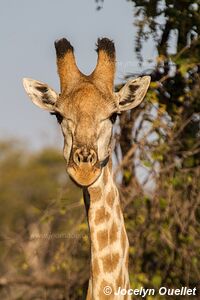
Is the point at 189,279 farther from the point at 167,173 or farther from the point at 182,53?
the point at 182,53

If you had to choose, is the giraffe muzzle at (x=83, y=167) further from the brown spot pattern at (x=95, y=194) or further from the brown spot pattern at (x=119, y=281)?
the brown spot pattern at (x=119, y=281)

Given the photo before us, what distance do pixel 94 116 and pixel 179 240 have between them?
2.96m

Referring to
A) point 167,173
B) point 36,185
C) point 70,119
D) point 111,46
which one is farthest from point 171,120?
point 36,185

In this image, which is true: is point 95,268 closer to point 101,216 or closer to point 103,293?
point 103,293

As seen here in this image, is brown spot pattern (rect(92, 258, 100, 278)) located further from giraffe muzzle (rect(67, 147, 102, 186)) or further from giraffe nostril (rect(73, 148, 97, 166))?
giraffe nostril (rect(73, 148, 97, 166))

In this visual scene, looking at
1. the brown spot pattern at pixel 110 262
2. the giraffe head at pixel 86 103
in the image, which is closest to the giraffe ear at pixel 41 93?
the giraffe head at pixel 86 103

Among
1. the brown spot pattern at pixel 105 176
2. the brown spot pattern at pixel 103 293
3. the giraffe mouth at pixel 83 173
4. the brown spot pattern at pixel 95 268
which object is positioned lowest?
the brown spot pattern at pixel 103 293

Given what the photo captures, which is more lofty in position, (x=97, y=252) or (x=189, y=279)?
(x=97, y=252)

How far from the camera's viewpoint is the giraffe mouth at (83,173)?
240 inches

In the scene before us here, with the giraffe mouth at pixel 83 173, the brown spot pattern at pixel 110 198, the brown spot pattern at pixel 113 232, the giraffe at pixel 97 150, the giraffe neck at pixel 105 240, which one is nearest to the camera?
the giraffe mouth at pixel 83 173

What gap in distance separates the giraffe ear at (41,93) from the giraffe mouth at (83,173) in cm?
96

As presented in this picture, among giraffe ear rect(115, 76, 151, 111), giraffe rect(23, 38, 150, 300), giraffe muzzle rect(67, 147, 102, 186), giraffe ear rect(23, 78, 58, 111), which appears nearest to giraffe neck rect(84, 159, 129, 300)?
giraffe rect(23, 38, 150, 300)

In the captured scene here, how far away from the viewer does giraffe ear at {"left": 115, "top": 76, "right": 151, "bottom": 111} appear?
23.0ft

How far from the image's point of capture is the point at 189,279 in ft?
29.4
